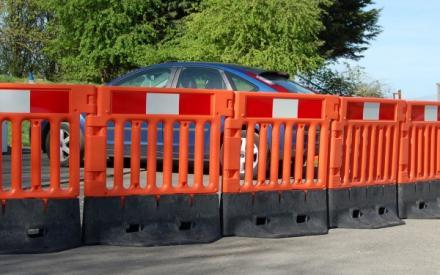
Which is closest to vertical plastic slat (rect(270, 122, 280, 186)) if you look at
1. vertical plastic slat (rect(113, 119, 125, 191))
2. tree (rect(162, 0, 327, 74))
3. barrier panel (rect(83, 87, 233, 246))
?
barrier panel (rect(83, 87, 233, 246))

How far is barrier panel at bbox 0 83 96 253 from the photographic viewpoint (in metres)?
5.20

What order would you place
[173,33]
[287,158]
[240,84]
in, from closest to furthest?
[287,158] → [240,84] → [173,33]

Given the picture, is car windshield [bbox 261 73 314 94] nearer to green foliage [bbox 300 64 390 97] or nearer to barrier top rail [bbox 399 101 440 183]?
barrier top rail [bbox 399 101 440 183]

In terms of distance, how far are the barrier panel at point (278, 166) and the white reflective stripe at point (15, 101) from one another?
5.97ft

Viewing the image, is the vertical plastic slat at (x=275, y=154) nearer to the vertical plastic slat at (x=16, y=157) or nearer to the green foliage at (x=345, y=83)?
the vertical plastic slat at (x=16, y=157)

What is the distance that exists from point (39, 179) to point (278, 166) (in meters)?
2.32

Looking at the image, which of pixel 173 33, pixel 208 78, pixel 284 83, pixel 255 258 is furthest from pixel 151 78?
pixel 173 33

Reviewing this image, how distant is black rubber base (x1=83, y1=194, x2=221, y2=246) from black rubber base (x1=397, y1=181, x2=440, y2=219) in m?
2.53

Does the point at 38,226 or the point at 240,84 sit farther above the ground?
the point at 240,84

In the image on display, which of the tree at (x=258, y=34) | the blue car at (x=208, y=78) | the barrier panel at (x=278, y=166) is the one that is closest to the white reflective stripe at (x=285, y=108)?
the barrier panel at (x=278, y=166)

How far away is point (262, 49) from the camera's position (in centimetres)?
1903

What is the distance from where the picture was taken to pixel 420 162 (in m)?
7.59

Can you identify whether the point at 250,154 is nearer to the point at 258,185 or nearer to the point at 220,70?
the point at 258,185

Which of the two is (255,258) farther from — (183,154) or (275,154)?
(275,154)
